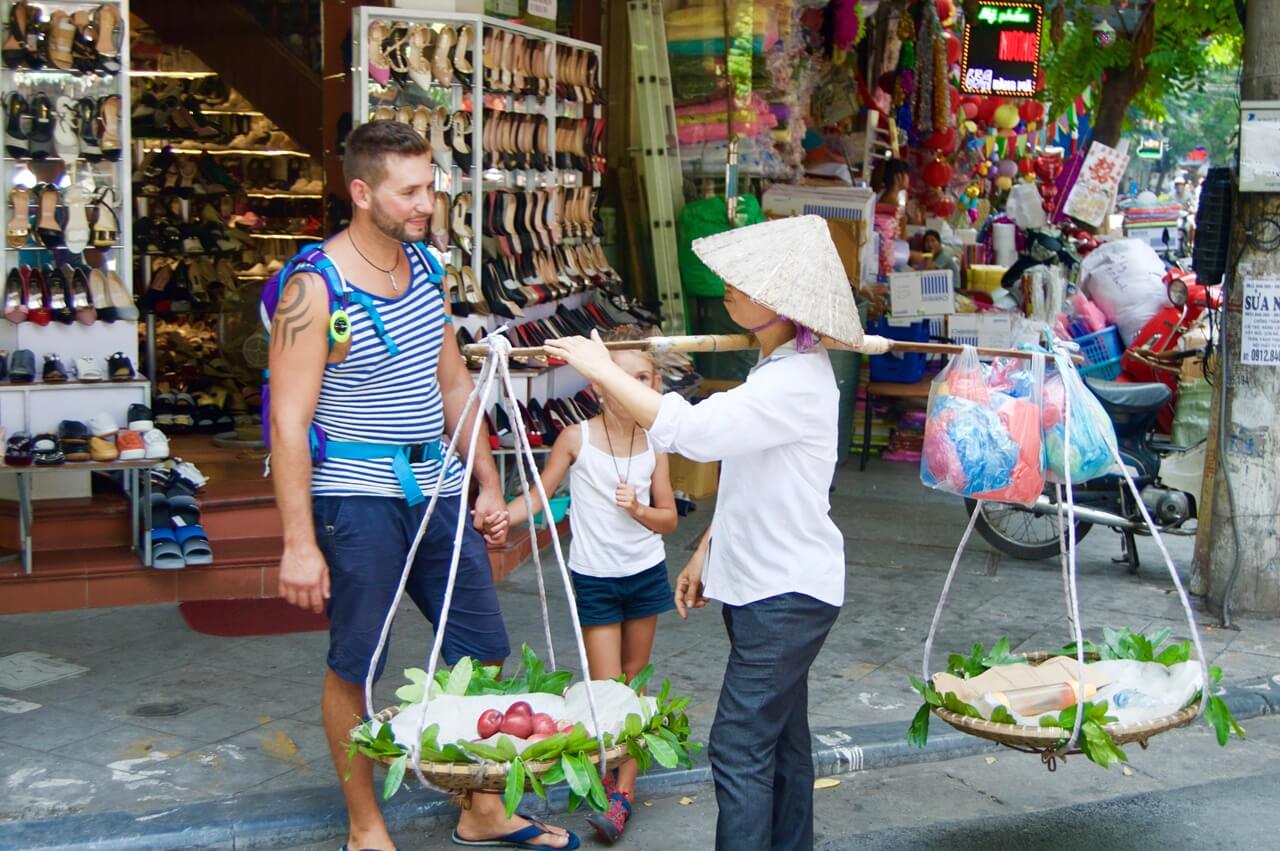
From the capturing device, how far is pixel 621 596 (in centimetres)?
467

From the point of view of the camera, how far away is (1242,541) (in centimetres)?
722

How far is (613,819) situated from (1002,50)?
35.9 feet

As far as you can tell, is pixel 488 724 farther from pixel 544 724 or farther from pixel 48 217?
pixel 48 217

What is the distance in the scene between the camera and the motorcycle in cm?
799

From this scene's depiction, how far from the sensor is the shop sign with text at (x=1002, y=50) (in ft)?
45.0

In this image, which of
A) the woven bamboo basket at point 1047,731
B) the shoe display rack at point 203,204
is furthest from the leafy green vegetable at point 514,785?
the shoe display rack at point 203,204

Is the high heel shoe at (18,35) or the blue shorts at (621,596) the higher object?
the high heel shoe at (18,35)

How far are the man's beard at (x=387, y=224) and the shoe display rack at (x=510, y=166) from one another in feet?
12.1

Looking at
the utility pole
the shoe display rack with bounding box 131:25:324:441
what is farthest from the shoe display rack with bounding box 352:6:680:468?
the utility pole

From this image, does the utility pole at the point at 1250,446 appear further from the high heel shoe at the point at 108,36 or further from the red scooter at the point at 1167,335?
the high heel shoe at the point at 108,36

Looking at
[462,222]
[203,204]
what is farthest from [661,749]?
[203,204]

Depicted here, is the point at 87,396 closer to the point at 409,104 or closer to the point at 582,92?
the point at 409,104

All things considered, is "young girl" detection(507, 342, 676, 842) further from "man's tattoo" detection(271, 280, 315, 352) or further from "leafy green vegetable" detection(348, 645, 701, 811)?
"man's tattoo" detection(271, 280, 315, 352)

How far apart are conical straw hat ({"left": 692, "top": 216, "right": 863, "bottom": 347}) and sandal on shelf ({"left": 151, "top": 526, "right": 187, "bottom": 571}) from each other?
3841 mm
